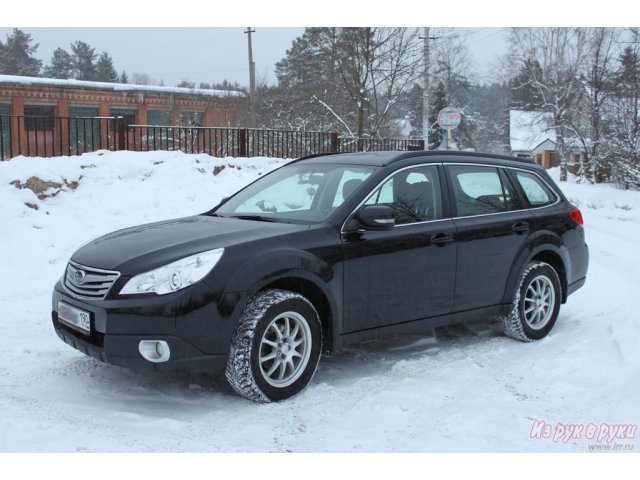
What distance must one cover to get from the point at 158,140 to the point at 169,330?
42.1 ft

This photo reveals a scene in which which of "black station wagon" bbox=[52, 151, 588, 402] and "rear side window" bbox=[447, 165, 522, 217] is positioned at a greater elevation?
"rear side window" bbox=[447, 165, 522, 217]

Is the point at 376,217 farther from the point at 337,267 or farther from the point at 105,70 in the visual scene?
the point at 105,70

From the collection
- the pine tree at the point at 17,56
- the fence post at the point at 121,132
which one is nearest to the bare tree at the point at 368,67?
the fence post at the point at 121,132

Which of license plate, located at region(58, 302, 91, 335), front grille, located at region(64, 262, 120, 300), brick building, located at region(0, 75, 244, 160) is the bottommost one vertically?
license plate, located at region(58, 302, 91, 335)

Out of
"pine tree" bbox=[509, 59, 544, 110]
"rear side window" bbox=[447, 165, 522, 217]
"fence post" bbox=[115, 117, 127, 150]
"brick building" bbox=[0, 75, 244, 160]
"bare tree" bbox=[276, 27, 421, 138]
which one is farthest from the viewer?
"pine tree" bbox=[509, 59, 544, 110]

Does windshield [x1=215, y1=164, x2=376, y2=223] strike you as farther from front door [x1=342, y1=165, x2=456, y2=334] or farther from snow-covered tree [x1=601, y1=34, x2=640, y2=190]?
snow-covered tree [x1=601, y1=34, x2=640, y2=190]

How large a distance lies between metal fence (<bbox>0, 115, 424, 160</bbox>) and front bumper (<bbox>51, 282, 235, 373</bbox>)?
8678mm

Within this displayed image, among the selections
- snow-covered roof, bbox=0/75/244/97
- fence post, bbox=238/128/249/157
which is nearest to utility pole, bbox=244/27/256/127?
snow-covered roof, bbox=0/75/244/97

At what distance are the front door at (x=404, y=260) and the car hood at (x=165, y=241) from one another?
0.53m

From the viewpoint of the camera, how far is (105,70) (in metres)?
54.7

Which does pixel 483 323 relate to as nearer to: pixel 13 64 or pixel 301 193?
pixel 301 193

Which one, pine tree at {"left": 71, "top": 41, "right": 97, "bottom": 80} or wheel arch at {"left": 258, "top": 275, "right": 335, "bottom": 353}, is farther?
pine tree at {"left": 71, "top": 41, "right": 97, "bottom": 80}

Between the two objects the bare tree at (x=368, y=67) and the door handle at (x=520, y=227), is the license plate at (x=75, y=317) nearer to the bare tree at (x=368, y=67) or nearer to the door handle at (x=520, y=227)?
the door handle at (x=520, y=227)

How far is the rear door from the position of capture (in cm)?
557
